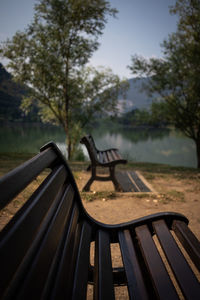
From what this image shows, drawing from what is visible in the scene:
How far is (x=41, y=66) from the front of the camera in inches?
392

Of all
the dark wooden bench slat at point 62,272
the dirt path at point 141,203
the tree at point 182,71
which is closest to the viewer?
the dark wooden bench slat at point 62,272

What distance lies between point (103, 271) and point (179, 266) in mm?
404

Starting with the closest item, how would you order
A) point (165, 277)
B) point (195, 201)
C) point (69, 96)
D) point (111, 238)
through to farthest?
point (165, 277) → point (111, 238) → point (195, 201) → point (69, 96)

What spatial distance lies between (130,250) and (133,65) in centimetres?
996

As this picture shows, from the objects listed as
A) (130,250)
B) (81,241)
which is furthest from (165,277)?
(81,241)

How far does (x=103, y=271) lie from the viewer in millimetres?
1018

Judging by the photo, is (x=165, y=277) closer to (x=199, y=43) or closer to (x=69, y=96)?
(x=199, y=43)

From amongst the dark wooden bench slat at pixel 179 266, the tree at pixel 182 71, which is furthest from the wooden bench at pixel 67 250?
the tree at pixel 182 71

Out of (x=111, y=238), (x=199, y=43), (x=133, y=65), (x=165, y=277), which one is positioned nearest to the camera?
(x=165, y=277)

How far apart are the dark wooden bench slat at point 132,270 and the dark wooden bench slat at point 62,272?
0.31 m

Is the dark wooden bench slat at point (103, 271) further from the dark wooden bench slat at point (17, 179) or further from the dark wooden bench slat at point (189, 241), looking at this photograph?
the dark wooden bench slat at point (17, 179)

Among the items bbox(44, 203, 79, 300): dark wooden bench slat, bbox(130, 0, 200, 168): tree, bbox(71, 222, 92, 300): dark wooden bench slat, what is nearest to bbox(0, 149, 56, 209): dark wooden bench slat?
bbox(44, 203, 79, 300): dark wooden bench slat

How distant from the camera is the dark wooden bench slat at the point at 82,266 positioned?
0.86m

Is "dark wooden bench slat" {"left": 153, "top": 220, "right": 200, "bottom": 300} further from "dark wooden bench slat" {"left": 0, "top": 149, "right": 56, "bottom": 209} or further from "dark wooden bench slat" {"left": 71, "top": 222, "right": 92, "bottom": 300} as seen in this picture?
"dark wooden bench slat" {"left": 0, "top": 149, "right": 56, "bottom": 209}
